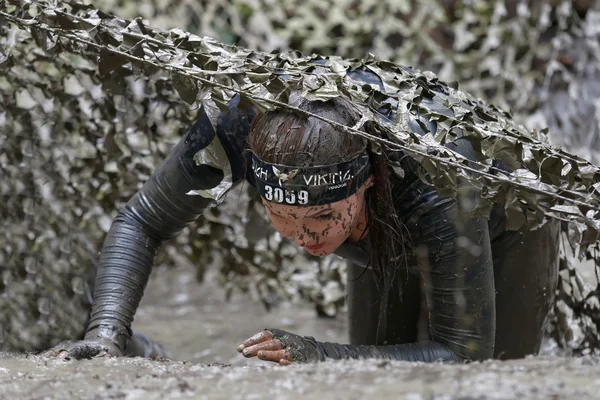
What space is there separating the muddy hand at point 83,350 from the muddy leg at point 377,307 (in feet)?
2.57

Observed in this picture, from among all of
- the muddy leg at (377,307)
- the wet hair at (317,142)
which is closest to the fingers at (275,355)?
the wet hair at (317,142)

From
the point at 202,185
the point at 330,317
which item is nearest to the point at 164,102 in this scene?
the point at 202,185

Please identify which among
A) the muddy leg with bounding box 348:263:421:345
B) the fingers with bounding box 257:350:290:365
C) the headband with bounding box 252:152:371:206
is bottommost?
the fingers with bounding box 257:350:290:365

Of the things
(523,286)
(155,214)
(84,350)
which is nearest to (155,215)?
(155,214)

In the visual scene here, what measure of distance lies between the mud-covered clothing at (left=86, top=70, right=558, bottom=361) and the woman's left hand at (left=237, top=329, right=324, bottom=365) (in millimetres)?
81

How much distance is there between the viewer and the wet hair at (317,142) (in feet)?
6.25

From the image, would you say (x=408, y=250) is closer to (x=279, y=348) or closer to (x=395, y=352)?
(x=395, y=352)

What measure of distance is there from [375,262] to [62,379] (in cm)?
83

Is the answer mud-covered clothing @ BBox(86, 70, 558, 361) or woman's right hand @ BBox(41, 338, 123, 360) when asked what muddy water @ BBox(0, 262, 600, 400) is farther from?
mud-covered clothing @ BBox(86, 70, 558, 361)

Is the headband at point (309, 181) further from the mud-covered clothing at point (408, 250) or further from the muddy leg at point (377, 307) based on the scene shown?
the muddy leg at point (377, 307)

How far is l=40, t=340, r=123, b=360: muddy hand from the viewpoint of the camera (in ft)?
6.81

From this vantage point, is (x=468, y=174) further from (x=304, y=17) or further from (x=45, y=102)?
(x=304, y=17)

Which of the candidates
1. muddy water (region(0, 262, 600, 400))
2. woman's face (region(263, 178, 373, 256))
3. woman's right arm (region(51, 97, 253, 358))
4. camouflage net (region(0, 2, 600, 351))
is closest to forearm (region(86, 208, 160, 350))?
woman's right arm (region(51, 97, 253, 358))

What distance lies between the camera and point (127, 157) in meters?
2.95
